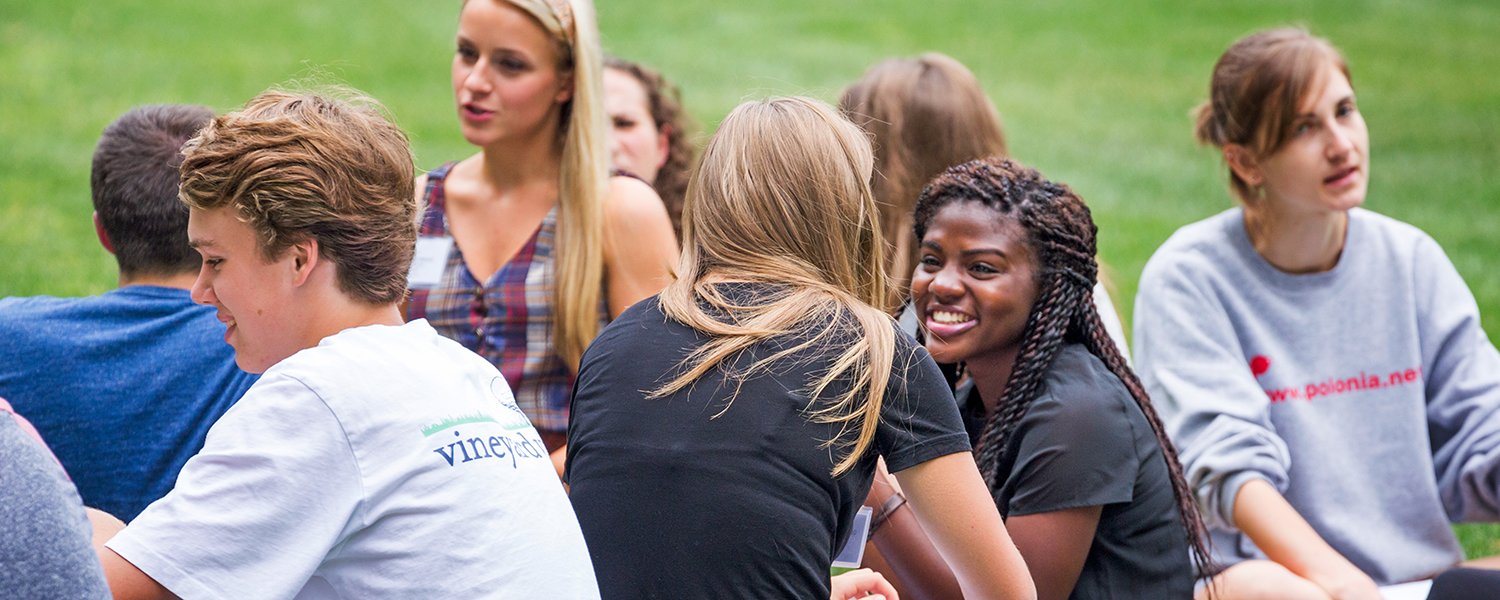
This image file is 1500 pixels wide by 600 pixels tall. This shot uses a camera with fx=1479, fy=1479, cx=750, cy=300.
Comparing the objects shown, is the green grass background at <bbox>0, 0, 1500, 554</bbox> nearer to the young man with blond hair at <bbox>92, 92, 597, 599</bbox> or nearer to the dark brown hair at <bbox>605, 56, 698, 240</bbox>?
the dark brown hair at <bbox>605, 56, 698, 240</bbox>

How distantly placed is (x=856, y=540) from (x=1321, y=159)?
1843 millimetres

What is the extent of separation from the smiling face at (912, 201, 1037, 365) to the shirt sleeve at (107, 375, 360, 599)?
1.31 meters

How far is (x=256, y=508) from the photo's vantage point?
1713mm

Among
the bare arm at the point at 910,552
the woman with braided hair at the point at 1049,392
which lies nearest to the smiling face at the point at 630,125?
the woman with braided hair at the point at 1049,392

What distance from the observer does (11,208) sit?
7480mm

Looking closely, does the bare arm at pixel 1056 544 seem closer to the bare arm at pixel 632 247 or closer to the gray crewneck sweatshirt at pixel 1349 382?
the gray crewneck sweatshirt at pixel 1349 382

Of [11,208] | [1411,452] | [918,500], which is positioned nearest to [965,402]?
[918,500]

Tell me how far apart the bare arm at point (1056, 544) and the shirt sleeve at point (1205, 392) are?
0.98 m

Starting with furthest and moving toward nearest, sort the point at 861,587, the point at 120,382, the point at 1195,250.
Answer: the point at 1195,250 < the point at 120,382 < the point at 861,587

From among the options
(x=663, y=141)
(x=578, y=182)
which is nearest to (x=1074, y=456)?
(x=578, y=182)

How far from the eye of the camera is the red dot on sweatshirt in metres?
3.63

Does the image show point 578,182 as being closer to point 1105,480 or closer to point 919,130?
point 919,130

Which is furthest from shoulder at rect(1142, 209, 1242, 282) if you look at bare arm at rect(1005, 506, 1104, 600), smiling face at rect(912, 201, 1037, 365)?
bare arm at rect(1005, 506, 1104, 600)

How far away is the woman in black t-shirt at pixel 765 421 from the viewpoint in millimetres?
2051
